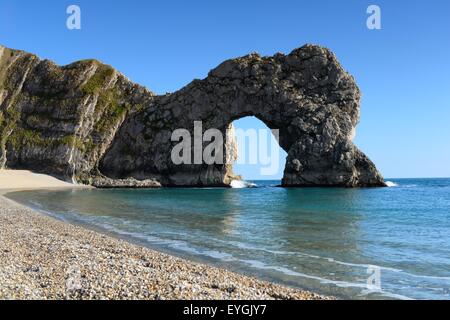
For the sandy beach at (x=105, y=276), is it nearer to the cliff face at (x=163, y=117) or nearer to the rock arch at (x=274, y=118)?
the rock arch at (x=274, y=118)

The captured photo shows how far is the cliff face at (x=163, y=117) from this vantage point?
95.5 meters

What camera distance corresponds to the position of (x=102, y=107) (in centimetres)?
12006

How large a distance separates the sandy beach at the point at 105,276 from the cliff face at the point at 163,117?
3211 inches

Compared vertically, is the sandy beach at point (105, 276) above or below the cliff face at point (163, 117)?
below

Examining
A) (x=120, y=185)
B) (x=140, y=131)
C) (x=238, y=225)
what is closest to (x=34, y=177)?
(x=120, y=185)

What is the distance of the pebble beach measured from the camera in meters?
9.53

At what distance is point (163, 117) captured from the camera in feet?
369

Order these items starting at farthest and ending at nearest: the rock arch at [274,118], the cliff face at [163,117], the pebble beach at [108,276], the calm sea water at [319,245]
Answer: the cliff face at [163,117], the rock arch at [274,118], the calm sea water at [319,245], the pebble beach at [108,276]

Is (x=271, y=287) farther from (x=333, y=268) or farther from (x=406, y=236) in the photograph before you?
(x=406, y=236)

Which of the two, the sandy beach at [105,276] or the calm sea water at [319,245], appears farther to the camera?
the calm sea water at [319,245]

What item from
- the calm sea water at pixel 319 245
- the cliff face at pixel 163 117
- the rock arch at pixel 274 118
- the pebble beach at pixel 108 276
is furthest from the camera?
the cliff face at pixel 163 117

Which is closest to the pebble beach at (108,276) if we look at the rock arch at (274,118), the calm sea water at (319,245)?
the calm sea water at (319,245)

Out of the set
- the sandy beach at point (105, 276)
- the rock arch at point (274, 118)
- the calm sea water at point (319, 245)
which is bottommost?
the calm sea water at point (319, 245)

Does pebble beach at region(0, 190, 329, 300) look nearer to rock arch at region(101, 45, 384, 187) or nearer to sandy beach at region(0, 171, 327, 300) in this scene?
sandy beach at region(0, 171, 327, 300)
